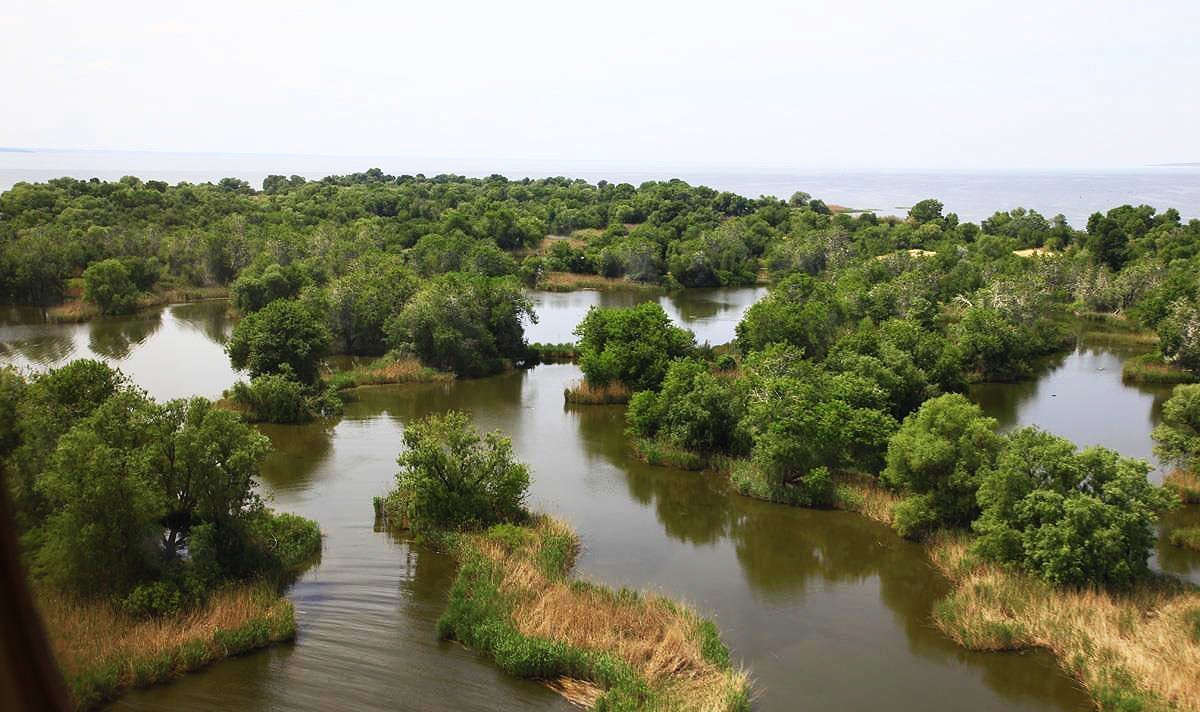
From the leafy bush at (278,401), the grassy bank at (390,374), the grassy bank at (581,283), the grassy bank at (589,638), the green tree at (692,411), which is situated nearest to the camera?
the grassy bank at (589,638)

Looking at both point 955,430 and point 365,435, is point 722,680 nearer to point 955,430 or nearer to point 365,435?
point 955,430

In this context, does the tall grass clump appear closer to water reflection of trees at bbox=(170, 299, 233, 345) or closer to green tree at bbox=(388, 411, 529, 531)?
green tree at bbox=(388, 411, 529, 531)

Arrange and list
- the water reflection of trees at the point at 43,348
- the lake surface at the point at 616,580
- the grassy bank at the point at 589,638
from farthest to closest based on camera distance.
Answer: the water reflection of trees at the point at 43,348 < the lake surface at the point at 616,580 < the grassy bank at the point at 589,638

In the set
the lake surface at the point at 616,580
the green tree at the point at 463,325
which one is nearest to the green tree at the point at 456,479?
the lake surface at the point at 616,580

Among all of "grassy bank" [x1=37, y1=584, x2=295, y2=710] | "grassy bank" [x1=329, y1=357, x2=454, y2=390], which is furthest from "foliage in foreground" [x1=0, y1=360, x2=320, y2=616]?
"grassy bank" [x1=329, y1=357, x2=454, y2=390]

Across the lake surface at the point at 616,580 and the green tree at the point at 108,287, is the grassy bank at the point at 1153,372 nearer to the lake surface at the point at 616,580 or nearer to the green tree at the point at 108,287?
the lake surface at the point at 616,580

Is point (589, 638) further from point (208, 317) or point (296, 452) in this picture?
point (208, 317)
